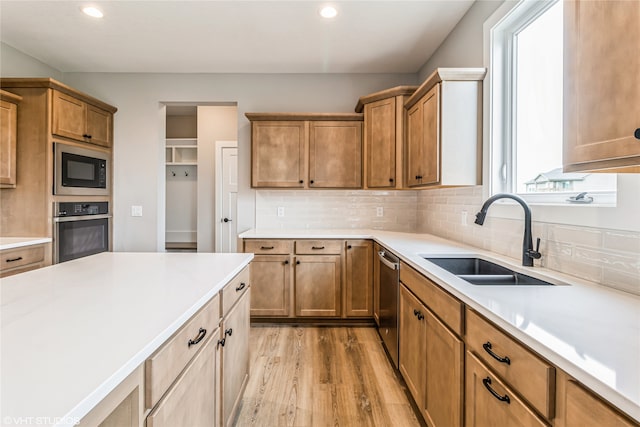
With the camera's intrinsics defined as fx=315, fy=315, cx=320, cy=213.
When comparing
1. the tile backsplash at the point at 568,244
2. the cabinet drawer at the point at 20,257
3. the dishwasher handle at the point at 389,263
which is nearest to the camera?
the tile backsplash at the point at 568,244

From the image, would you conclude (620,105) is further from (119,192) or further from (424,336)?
(119,192)

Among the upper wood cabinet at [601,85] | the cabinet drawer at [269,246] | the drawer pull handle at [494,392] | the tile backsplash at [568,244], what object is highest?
the upper wood cabinet at [601,85]

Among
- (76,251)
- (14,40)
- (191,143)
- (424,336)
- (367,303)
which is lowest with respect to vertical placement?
(367,303)

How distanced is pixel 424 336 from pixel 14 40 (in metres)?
4.32

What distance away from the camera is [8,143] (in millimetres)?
2732

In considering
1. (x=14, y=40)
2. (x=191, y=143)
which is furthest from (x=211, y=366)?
(x=191, y=143)

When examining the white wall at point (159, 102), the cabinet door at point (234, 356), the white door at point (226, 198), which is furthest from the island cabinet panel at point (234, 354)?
the white door at point (226, 198)

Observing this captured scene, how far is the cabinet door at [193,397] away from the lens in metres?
0.85

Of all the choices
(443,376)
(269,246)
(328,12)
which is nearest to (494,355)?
(443,376)

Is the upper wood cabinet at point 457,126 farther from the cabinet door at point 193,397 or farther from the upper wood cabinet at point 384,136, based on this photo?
the cabinet door at point 193,397

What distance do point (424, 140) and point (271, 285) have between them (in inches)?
76.1

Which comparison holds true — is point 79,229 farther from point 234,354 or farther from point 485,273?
point 485,273

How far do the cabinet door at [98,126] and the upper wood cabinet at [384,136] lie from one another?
2.84m

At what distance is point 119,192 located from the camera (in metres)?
3.71
